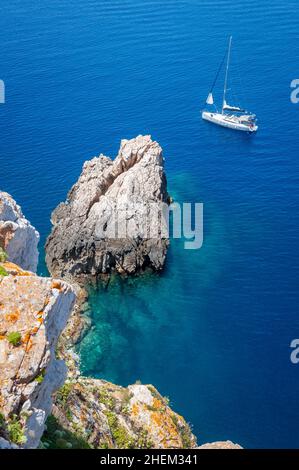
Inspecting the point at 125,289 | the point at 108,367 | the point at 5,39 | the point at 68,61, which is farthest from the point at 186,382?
the point at 5,39

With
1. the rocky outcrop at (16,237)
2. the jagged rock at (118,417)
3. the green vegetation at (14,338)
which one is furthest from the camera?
the jagged rock at (118,417)

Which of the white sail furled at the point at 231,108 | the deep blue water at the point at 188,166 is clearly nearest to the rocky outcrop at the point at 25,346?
the deep blue water at the point at 188,166

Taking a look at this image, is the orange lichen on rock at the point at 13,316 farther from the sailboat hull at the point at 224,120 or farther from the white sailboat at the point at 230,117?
the sailboat hull at the point at 224,120

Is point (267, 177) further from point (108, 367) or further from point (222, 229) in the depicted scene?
point (108, 367)

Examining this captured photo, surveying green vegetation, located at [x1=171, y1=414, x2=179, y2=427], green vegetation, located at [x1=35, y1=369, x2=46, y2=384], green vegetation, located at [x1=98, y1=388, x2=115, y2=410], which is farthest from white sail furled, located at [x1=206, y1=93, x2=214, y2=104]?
green vegetation, located at [x1=35, y1=369, x2=46, y2=384]

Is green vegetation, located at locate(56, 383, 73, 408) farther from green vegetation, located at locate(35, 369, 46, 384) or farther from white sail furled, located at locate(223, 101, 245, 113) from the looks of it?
white sail furled, located at locate(223, 101, 245, 113)

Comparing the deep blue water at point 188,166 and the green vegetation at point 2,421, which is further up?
the deep blue water at point 188,166

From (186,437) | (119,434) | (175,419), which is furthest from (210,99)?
(119,434)
